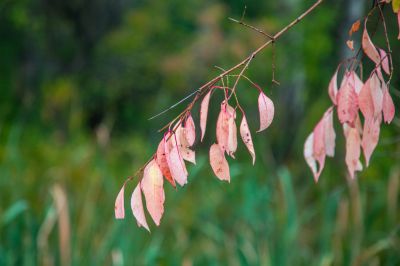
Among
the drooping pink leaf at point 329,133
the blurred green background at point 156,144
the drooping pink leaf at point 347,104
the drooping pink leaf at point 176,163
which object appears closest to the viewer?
the drooping pink leaf at point 176,163

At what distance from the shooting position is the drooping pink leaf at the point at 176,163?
118 cm

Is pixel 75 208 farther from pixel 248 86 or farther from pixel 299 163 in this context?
pixel 248 86

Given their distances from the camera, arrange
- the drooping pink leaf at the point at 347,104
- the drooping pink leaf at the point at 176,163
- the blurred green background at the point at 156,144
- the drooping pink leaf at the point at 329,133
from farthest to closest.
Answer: the blurred green background at the point at 156,144 → the drooping pink leaf at the point at 329,133 → the drooping pink leaf at the point at 347,104 → the drooping pink leaf at the point at 176,163

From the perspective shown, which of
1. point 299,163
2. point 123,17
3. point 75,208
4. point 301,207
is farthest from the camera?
point 123,17

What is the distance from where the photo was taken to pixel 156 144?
524cm

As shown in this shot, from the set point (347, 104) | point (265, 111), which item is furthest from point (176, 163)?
point (347, 104)

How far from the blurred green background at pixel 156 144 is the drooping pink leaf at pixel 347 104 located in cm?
60

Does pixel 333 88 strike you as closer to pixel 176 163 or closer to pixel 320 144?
pixel 320 144

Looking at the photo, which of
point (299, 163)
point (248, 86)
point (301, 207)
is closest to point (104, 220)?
point (301, 207)

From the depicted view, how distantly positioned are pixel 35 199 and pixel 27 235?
110 cm

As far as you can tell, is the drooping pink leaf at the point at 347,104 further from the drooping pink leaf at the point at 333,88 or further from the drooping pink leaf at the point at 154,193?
the drooping pink leaf at the point at 154,193

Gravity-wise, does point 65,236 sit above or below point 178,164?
above

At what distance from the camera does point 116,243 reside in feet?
9.68


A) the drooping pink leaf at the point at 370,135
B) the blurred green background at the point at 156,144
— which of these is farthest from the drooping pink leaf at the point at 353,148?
the blurred green background at the point at 156,144
